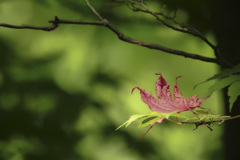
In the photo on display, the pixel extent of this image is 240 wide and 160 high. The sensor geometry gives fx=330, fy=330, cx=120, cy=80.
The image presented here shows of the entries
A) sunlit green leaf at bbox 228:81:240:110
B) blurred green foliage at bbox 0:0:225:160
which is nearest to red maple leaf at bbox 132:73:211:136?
sunlit green leaf at bbox 228:81:240:110

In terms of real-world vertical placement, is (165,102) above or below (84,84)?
below

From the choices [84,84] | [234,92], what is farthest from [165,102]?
[84,84]

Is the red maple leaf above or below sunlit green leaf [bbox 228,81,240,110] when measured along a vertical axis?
above

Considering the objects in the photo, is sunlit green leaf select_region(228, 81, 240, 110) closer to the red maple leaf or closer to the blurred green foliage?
the red maple leaf

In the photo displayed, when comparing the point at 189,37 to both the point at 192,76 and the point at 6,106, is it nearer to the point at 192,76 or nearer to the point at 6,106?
the point at 192,76

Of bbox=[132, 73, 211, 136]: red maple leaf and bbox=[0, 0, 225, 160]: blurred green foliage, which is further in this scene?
bbox=[0, 0, 225, 160]: blurred green foliage

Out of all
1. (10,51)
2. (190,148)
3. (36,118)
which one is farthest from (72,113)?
(190,148)

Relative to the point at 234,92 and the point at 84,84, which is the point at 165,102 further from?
the point at 84,84

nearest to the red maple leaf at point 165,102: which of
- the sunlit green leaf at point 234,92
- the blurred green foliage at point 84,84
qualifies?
the sunlit green leaf at point 234,92

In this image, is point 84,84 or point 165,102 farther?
point 84,84

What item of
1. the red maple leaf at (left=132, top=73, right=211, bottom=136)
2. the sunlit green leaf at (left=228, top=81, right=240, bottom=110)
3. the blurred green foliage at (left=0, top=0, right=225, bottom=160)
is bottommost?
the sunlit green leaf at (left=228, top=81, right=240, bottom=110)

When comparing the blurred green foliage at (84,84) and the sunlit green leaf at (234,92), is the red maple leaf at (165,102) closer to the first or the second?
Answer: the sunlit green leaf at (234,92)

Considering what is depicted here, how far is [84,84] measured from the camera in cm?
166

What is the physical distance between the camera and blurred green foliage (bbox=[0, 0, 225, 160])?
5.24 ft
